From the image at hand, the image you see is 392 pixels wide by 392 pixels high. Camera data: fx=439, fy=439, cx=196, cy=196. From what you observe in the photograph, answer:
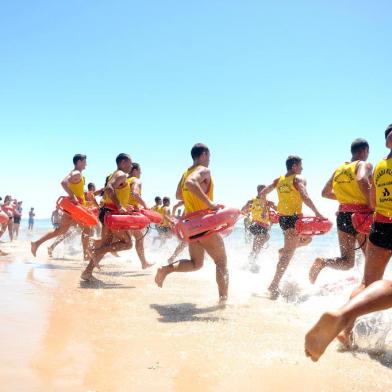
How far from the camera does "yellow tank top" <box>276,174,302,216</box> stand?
20.3 feet

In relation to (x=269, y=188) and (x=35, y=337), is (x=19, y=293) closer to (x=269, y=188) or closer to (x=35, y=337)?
(x=35, y=337)

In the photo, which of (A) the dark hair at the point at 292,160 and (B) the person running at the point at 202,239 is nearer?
(B) the person running at the point at 202,239

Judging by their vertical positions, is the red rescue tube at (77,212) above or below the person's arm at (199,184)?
below

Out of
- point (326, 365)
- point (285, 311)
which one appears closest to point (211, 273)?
point (285, 311)

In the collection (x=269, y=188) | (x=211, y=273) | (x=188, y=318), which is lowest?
(x=211, y=273)

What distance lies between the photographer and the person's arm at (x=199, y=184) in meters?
4.64

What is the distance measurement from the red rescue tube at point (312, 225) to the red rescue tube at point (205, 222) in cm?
141

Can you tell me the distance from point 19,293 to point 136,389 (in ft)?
10.6

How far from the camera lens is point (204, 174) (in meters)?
4.90

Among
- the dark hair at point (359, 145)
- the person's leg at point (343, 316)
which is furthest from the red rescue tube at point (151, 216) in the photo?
the person's leg at point (343, 316)

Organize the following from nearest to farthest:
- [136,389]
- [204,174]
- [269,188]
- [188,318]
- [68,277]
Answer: [136,389]
[188,318]
[204,174]
[269,188]
[68,277]

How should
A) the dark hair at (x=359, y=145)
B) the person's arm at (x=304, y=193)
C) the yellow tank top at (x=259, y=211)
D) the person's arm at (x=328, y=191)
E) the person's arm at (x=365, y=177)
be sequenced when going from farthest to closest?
the yellow tank top at (x=259, y=211), the person's arm at (x=304, y=193), the person's arm at (x=328, y=191), the dark hair at (x=359, y=145), the person's arm at (x=365, y=177)

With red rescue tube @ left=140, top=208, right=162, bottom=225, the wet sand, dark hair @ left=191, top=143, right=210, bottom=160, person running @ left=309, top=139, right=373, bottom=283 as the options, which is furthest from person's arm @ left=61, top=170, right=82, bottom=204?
person running @ left=309, top=139, right=373, bottom=283

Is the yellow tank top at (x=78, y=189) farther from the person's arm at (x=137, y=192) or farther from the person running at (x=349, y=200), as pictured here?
the person running at (x=349, y=200)
